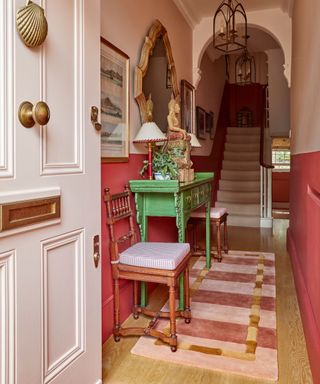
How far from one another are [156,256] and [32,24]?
55.7 inches

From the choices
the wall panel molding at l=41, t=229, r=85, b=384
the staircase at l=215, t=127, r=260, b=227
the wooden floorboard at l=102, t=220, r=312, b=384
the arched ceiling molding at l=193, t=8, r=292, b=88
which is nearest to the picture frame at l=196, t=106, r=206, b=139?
the arched ceiling molding at l=193, t=8, r=292, b=88

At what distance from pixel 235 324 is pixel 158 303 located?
635 millimetres

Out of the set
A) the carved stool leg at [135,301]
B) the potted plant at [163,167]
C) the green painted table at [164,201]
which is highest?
the potted plant at [163,167]

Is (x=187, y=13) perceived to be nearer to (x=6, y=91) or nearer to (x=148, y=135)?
(x=148, y=135)

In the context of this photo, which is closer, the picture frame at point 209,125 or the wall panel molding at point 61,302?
the wall panel molding at point 61,302

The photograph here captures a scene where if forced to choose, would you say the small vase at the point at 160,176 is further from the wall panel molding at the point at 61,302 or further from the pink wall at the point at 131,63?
the wall panel molding at the point at 61,302

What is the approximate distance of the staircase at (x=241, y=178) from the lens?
6484 millimetres

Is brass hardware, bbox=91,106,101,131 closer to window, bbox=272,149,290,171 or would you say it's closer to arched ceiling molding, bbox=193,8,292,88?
arched ceiling molding, bbox=193,8,292,88

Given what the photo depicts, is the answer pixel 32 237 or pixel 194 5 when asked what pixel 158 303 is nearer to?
pixel 32 237

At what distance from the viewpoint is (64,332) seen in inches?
54.9

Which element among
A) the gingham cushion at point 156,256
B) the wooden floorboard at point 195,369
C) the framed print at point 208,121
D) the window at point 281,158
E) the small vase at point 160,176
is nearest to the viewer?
the wooden floorboard at point 195,369

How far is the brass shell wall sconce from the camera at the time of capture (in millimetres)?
1091

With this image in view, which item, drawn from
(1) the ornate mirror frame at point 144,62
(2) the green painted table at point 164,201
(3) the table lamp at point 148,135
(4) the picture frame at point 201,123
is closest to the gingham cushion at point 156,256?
(2) the green painted table at point 164,201

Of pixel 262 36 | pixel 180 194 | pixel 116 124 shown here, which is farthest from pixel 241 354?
pixel 262 36
